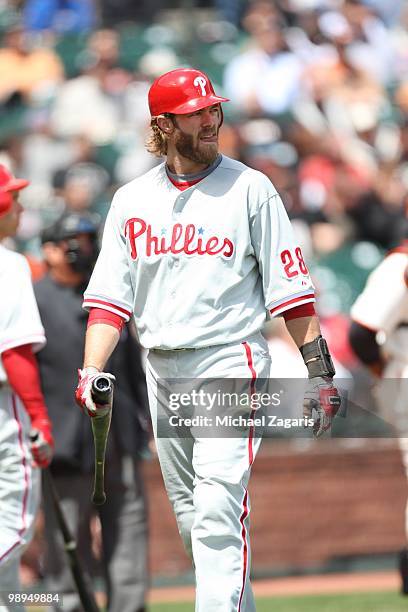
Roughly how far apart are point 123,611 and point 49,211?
593 centimetres

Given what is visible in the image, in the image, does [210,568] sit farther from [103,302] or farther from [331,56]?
[331,56]

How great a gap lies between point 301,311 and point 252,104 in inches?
349

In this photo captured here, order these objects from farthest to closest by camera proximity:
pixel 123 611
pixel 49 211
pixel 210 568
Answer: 1. pixel 49 211
2. pixel 123 611
3. pixel 210 568

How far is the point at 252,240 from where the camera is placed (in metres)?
4.60

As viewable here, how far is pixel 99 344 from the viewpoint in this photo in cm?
467

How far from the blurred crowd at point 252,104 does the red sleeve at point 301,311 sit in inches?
242

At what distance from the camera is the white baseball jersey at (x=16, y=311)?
213 inches

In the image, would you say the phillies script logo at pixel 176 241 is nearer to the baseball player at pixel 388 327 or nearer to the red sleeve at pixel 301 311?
the red sleeve at pixel 301 311

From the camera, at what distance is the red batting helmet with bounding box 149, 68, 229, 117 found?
182 inches

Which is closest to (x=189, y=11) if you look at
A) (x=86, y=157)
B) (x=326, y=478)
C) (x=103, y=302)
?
(x=86, y=157)

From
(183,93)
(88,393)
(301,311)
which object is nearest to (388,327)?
(301,311)

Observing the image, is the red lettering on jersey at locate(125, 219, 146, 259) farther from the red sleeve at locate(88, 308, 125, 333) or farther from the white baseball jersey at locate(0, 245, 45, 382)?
the white baseball jersey at locate(0, 245, 45, 382)

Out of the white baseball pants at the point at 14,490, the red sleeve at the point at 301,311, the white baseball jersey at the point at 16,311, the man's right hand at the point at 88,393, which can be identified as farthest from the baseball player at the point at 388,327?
the man's right hand at the point at 88,393

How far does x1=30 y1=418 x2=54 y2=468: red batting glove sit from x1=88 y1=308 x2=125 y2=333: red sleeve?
0.83 metres
